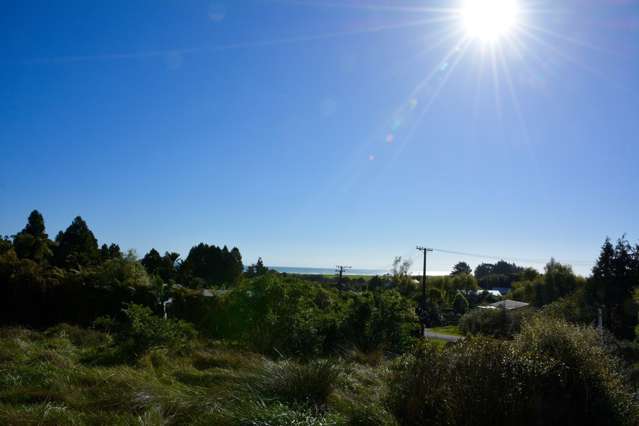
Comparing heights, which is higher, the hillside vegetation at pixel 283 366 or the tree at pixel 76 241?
the tree at pixel 76 241

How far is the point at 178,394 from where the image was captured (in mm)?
4285

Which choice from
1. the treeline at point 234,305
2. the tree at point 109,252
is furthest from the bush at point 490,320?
the tree at point 109,252

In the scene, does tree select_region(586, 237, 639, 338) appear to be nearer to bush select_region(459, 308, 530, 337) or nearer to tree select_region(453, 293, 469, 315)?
bush select_region(459, 308, 530, 337)

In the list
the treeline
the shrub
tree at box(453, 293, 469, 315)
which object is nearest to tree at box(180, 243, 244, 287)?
the treeline

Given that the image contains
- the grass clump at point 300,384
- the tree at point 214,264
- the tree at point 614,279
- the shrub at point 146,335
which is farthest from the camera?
the tree at point 214,264

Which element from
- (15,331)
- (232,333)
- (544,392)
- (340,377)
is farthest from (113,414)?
(15,331)

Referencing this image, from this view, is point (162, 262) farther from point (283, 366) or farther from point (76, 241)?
point (283, 366)

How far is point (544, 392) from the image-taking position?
12.8 feet

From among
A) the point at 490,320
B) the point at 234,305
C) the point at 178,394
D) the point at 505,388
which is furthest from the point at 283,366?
the point at 490,320

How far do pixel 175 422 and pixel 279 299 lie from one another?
5.80 m

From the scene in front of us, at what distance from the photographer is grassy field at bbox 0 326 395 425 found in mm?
3629

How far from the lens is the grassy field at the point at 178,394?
3629 millimetres

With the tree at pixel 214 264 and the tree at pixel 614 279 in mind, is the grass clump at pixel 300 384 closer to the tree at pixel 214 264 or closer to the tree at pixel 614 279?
the tree at pixel 614 279

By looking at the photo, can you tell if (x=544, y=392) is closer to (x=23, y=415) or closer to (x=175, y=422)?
(x=175, y=422)
